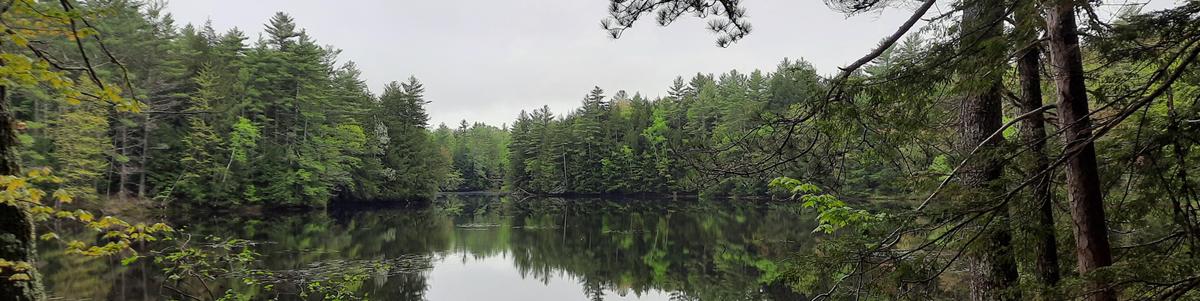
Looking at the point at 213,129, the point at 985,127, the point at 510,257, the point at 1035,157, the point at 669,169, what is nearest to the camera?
A: the point at 1035,157

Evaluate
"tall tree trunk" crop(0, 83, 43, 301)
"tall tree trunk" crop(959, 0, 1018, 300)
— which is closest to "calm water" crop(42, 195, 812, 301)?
"tall tree trunk" crop(959, 0, 1018, 300)

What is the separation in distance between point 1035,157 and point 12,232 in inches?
211

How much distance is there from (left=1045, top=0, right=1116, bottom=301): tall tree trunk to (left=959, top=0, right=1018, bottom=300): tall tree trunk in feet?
0.99

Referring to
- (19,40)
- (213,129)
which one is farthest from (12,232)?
(213,129)

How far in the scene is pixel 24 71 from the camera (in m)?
2.59

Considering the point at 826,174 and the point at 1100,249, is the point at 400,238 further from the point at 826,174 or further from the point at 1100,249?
the point at 1100,249

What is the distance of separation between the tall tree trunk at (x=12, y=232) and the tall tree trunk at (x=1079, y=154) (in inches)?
206

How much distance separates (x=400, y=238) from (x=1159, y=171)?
21.4 meters

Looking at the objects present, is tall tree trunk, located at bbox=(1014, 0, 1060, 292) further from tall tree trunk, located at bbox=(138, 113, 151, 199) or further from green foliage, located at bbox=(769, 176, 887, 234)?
tall tree trunk, located at bbox=(138, 113, 151, 199)

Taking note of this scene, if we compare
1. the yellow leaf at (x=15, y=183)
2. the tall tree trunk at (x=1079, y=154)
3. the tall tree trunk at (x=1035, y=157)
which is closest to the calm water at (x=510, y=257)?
the tall tree trunk at (x=1035, y=157)

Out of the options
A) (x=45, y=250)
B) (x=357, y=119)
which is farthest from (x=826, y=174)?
(x=357, y=119)

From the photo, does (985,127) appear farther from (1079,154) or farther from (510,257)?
(510,257)

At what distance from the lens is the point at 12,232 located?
9.29 feet

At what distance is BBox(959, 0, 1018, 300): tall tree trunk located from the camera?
337cm
